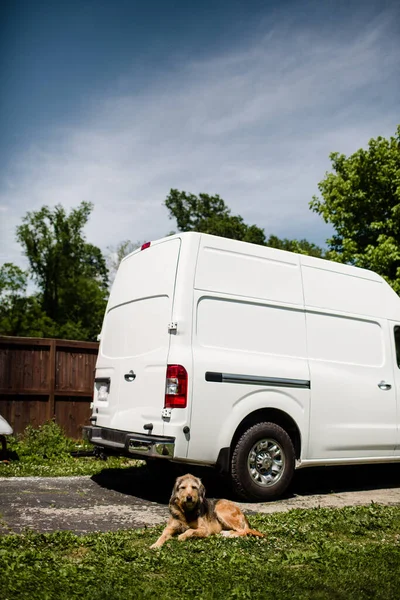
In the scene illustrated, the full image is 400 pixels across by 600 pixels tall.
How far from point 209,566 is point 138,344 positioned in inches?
127

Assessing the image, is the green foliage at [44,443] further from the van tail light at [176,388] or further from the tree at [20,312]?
the tree at [20,312]

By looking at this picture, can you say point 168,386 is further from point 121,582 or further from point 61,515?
point 121,582

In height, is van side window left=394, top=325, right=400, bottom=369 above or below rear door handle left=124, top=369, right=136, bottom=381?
above

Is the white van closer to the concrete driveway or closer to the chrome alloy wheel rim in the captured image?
the chrome alloy wheel rim

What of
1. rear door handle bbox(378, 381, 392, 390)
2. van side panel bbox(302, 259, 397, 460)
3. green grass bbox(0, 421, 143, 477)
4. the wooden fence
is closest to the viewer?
van side panel bbox(302, 259, 397, 460)

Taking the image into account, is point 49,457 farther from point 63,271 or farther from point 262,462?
point 63,271

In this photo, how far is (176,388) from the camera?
6.36 meters

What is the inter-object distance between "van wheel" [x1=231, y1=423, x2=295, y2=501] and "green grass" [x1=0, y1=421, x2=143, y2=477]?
2.62m

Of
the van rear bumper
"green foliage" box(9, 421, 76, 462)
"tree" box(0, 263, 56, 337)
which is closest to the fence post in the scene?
"green foliage" box(9, 421, 76, 462)

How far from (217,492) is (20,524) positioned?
2.68 metres

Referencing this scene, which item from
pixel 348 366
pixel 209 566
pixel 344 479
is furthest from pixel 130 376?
pixel 344 479

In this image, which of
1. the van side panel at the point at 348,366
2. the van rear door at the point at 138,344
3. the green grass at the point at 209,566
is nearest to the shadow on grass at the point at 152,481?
the van rear door at the point at 138,344

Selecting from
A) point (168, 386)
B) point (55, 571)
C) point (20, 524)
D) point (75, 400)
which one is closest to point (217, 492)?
point (168, 386)

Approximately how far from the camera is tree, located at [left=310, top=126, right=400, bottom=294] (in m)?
21.6
